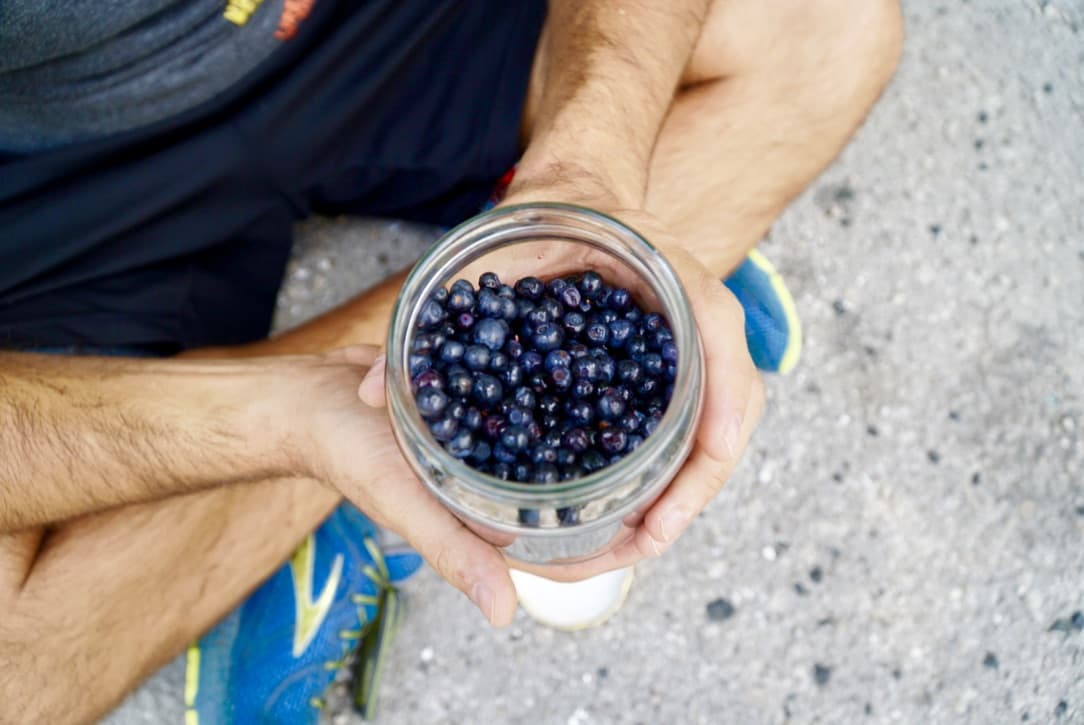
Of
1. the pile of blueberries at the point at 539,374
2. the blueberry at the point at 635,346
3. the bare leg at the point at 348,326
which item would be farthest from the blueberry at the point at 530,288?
the bare leg at the point at 348,326

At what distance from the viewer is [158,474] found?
4.26 feet

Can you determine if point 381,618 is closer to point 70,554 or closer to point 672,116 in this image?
point 70,554

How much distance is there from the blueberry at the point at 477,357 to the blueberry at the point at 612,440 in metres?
0.13

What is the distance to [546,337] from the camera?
911 mm

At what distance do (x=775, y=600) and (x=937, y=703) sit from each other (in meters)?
0.31

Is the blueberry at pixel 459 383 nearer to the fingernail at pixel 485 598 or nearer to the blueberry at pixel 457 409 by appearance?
the blueberry at pixel 457 409

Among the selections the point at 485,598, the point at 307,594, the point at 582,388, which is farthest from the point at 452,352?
the point at 307,594

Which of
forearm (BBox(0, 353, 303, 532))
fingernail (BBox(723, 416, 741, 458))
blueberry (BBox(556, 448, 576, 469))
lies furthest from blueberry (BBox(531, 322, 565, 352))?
forearm (BBox(0, 353, 303, 532))

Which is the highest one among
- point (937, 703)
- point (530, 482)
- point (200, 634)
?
point (530, 482)

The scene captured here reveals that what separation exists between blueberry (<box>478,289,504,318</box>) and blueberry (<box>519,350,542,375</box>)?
5 cm

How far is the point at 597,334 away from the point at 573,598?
0.74 metres

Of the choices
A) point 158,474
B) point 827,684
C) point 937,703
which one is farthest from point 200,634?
point 937,703

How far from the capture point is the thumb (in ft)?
3.15

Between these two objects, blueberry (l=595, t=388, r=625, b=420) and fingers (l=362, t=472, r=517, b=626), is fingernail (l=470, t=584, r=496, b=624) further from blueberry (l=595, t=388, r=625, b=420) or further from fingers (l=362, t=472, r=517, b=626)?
blueberry (l=595, t=388, r=625, b=420)
